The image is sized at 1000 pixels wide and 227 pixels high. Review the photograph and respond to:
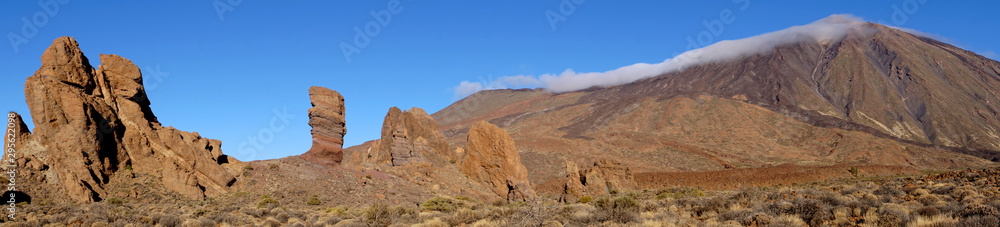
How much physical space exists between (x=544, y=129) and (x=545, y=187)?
81.5 meters

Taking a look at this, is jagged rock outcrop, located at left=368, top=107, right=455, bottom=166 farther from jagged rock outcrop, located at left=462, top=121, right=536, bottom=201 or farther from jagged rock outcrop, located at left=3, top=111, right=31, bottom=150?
jagged rock outcrop, located at left=3, top=111, right=31, bottom=150

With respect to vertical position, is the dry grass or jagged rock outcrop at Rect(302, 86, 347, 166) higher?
jagged rock outcrop at Rect(302, 86, 347, 166)

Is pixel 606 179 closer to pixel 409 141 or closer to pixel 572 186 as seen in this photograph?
pixel 572 186

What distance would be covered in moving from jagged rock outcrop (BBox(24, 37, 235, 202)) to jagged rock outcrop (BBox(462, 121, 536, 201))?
49.8 ft

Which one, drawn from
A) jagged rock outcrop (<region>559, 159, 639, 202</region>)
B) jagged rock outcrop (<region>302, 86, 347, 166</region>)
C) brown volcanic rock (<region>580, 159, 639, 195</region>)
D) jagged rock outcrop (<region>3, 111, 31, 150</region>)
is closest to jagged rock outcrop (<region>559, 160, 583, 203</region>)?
jagged rock outcrop (<region>559, 159, 639, 202</region>)

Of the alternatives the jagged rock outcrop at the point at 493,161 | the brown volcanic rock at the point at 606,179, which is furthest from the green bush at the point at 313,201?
the brown volcanic rock at the point at 606,179

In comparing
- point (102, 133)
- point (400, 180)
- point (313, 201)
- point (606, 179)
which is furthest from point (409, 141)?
point (102, 133)

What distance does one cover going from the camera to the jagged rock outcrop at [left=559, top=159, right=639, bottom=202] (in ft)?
121

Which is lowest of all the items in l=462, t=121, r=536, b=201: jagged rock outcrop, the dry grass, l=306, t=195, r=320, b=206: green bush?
the dry grass

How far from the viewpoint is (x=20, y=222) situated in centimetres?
1467

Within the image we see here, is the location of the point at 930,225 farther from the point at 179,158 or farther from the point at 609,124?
the point at 609,124

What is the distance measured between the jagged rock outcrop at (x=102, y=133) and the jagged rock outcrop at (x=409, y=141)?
45.2 ft

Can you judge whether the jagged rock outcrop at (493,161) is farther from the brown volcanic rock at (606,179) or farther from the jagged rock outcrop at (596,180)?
the brown volcanic rock at (606,179)

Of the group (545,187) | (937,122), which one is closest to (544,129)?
(545,187)
